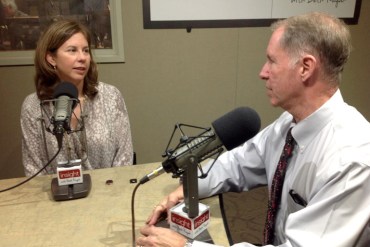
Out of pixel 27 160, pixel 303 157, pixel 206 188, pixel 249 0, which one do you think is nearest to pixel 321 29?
pixel 303 157

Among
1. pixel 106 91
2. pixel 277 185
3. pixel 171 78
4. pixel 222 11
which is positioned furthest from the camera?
pixel 171 78

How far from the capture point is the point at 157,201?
1.32 metres

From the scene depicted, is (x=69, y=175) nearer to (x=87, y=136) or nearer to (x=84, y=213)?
(x=84, y=213)

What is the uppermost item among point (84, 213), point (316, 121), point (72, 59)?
point (72, 59)

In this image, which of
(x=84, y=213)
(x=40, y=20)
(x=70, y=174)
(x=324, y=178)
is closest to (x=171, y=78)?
(x=40, y=20)

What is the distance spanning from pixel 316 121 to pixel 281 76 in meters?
0.18

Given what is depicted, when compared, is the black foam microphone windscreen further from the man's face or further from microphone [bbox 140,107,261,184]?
the man's face

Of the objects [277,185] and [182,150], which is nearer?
[182,150]

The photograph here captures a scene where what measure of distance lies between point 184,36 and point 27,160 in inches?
60.2

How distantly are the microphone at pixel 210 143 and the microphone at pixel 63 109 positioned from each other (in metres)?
0.35

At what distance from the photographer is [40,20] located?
8.21 feet

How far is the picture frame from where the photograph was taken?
2.57 meters

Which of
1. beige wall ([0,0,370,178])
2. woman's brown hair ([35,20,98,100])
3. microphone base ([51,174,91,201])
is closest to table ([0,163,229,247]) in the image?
microphone base ([51,174,91,201])

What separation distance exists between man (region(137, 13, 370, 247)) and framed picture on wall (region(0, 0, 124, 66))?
69.3 inches
